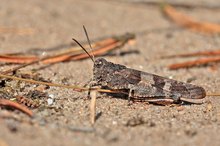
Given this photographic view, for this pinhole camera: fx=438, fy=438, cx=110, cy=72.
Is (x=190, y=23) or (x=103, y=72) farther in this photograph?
(x=190, y=23)

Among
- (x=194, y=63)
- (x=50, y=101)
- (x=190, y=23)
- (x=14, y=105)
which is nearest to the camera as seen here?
(x=14, y=105)

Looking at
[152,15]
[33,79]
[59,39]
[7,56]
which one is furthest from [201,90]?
[152,15]

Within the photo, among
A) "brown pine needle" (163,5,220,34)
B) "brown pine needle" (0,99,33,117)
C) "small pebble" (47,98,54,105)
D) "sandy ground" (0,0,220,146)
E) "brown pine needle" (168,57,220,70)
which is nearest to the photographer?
"sandy ground" (0,0,220,146)

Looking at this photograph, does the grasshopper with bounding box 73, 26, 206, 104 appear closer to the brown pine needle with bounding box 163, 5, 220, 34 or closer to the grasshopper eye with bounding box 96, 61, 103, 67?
the grasshopper eye with bounding box 96, 61, 103, 67

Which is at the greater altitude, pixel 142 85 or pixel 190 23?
pixel 190 23

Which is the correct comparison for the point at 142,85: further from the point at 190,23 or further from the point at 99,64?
the point at 190,23

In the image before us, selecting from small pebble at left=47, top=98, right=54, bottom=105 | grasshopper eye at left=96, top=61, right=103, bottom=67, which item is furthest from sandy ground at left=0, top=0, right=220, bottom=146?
grasshopper eye at left=96, top=61, right=103, bottom=67

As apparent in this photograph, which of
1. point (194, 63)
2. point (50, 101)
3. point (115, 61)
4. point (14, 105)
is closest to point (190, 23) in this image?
point (194, 63)

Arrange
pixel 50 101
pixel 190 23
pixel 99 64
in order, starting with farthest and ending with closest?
pixel 190 23 < pixel 99 64 < pixel 50 101
